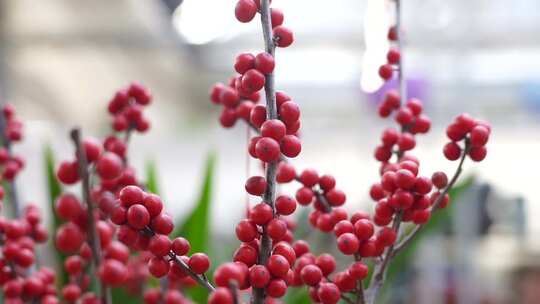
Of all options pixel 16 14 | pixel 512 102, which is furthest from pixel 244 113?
pixel 512 102

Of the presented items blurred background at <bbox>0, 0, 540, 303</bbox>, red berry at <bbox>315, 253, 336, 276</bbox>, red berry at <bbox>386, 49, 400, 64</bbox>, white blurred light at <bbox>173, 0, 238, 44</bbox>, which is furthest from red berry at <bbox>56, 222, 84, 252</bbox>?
white blurred light at <bbox>173, 0, 238, 44</bbox>

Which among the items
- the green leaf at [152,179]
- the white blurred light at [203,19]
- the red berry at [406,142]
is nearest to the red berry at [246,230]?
the red berry at [406,142]

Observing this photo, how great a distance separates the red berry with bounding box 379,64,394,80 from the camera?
0.33 metres

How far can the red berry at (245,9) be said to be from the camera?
0.23 meters

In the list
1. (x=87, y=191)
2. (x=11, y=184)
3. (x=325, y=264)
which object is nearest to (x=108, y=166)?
(x=87, y=191)

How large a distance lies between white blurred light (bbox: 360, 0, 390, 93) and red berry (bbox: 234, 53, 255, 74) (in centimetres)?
14

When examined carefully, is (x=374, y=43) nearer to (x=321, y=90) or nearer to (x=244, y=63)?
(x=244, y=63)

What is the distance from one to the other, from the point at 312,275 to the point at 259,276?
0.12 feet

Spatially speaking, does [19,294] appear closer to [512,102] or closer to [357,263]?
[357,263]

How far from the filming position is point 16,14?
1995 millimetres

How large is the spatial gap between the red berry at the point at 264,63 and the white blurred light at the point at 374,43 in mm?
135

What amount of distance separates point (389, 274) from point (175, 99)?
3.21 m

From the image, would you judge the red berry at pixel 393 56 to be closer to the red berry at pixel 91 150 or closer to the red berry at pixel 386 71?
the red berry at pixel 386 71

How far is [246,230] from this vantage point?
21cm
